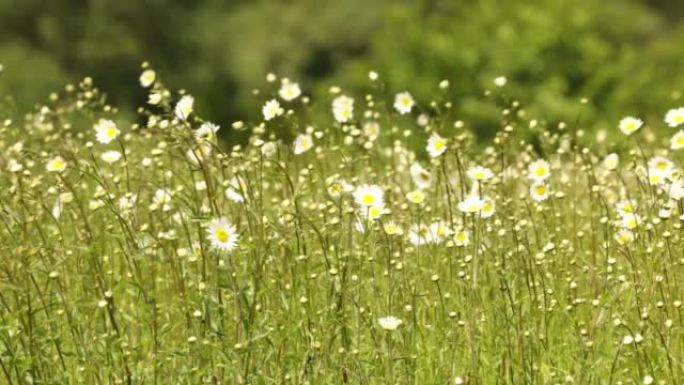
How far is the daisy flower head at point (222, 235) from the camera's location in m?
4.23

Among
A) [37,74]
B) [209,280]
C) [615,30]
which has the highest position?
[37,74]

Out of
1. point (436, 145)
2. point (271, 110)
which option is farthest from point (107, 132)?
point (436, 145)

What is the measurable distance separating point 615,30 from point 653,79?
1.60 m

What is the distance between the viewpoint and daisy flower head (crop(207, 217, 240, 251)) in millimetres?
4227

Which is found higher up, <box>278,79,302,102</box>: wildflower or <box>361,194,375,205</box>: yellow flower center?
<box>278,79,302,102</box>: wildflower

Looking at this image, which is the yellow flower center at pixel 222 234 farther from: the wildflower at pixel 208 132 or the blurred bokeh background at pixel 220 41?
the blurred bokeh background at pixel 220 41

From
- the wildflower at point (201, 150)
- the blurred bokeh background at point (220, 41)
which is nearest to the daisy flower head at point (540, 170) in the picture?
the wildflower at point (201, 150)

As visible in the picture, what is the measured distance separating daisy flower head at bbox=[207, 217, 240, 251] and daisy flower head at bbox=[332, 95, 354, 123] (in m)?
1.95

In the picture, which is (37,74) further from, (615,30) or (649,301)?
(649,301)

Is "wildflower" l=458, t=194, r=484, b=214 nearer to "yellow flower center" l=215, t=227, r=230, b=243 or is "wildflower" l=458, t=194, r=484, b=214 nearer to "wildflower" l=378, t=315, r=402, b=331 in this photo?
"wildflower" l=378, t=315, r=402, b=331

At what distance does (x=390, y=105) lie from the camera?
50.6 ft

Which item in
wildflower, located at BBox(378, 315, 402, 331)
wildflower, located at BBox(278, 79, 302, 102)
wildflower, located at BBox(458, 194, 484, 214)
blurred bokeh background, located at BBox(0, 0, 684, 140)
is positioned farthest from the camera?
blurred bokeh background, located at BBox(0, 0, 684, 140)

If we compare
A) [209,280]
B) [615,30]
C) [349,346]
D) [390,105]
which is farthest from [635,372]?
[615,30]

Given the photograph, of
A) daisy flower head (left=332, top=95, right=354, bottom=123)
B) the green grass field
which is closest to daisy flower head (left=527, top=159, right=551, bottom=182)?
the green grass field
